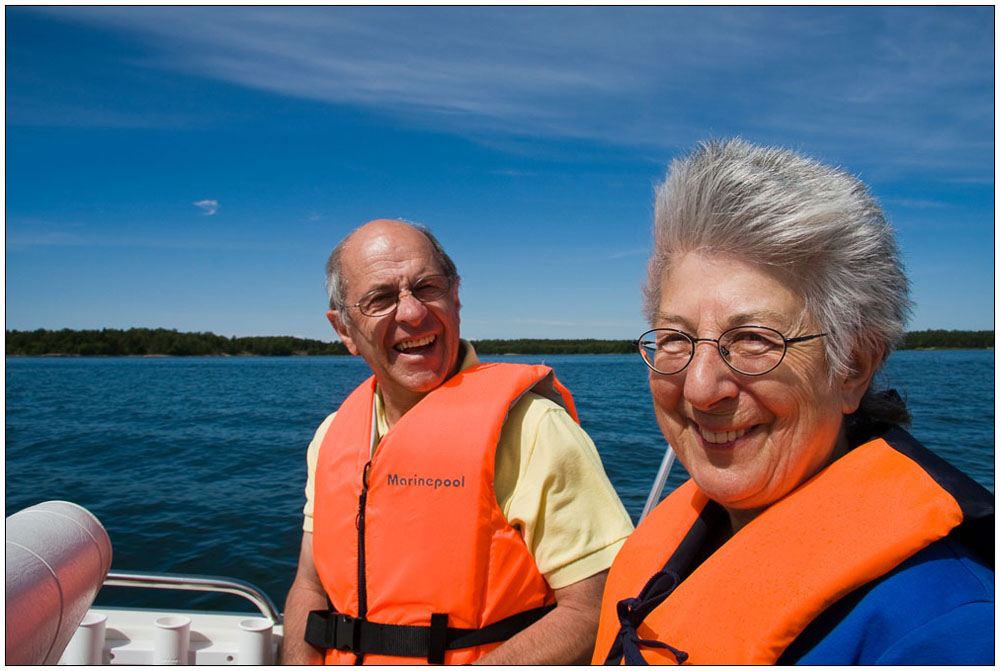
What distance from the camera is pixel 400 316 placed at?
2.21m

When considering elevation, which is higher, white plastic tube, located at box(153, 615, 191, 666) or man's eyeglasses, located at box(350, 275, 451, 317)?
man's eyeglasses, located at box(350, 275, 451, 317)

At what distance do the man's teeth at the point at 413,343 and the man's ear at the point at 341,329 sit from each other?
205 millimetres

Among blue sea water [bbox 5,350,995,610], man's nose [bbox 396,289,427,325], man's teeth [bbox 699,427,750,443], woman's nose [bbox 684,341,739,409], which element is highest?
man's nose [bbox 396,289,427,325]

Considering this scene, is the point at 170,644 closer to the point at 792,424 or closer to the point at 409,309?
the point at 409,309

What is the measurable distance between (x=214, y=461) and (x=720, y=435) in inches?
519

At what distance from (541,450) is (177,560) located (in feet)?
20.3

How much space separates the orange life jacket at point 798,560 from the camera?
1.04 m

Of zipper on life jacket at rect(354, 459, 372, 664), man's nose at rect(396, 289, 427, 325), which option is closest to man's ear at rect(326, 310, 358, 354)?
man's nose at rect(396, 289, 427, 325)

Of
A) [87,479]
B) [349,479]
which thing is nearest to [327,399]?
[87,479]

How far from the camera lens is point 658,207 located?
1.31 metres

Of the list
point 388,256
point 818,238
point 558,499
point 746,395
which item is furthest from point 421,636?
point 818,238

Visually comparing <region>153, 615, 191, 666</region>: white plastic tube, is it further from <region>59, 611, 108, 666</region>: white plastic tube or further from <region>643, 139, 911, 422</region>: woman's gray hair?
<region>643, 139, 911, 422</region>: woman's gray hair

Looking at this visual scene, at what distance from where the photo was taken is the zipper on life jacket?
6.88ft

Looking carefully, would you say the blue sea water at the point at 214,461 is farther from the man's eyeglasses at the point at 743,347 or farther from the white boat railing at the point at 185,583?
the white boat railing at the point at 185,583
